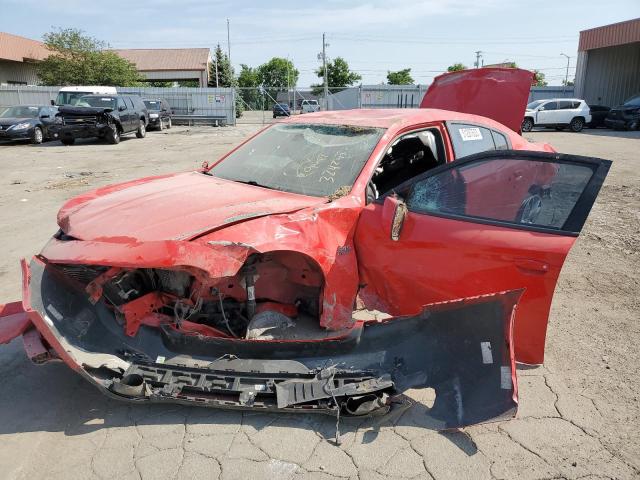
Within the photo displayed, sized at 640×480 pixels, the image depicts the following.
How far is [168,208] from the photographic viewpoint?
296cm

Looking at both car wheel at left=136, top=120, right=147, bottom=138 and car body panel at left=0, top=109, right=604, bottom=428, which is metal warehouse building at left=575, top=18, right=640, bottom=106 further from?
car body panel at left=0, top=109, right=604, bottom=428

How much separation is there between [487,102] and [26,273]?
5329 millimetres

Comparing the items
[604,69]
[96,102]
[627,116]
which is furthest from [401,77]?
[96,102]

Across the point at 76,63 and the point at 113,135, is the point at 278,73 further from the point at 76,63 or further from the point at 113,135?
the point at 113,135

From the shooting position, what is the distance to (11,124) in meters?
16.5

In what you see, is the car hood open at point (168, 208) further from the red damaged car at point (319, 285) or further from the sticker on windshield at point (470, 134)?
the sticker on windshield at point (470, 134)

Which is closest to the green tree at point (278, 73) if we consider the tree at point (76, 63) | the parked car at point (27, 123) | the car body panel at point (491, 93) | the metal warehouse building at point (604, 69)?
the tree at point (76, 63)

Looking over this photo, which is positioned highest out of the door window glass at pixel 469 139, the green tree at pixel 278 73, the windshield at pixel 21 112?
the green tree at pixel 278 73

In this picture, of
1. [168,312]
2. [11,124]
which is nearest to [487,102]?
[168,312]

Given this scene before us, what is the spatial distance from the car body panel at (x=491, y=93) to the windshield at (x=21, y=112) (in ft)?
54.8

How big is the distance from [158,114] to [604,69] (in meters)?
27.5

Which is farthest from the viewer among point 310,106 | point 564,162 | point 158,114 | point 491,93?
point 310,106

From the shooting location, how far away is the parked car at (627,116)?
73.3 feet

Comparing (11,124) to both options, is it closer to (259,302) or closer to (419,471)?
(259,302)
